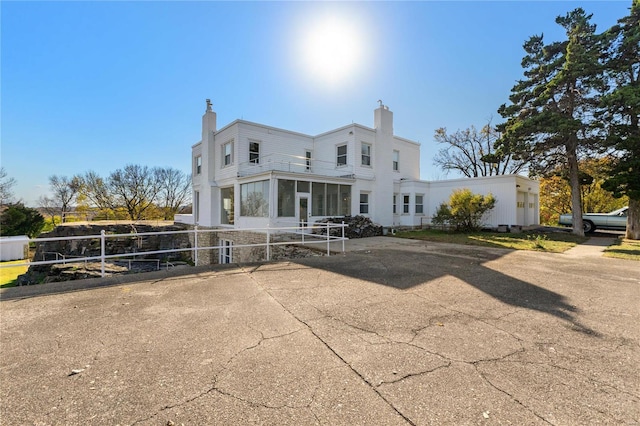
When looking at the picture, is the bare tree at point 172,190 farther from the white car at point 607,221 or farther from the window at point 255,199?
the white car at point 607,221

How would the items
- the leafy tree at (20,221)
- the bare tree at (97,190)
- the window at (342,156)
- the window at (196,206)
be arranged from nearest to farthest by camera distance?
the window at (342,156), the window at (196,206), the leafy tree at (20,221), the bare tree at (97,190)

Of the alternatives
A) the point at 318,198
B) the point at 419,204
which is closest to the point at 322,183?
the point at 318,198

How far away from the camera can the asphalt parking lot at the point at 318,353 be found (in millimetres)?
2115

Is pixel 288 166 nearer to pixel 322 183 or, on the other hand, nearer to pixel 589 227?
pixel 322 183

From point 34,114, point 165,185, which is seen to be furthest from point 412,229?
point 165,185

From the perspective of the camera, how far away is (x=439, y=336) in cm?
340

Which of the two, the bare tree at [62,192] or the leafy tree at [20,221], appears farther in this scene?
the bare tree at [62,192]

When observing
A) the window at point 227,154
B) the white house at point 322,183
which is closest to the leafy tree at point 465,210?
the white house at point 322,183

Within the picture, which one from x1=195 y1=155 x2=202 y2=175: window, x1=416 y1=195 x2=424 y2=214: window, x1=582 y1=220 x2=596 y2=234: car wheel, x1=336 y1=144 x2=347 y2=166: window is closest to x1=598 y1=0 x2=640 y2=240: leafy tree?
x1=582 y1=220 x2=596 y2=234: car wheel

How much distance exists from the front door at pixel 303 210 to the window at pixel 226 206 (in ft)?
17.1

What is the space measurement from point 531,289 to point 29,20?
15.5m

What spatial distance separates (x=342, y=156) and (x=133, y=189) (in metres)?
33.3

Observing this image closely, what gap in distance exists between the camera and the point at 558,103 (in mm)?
16141

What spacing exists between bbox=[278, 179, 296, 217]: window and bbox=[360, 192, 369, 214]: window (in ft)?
16.6
